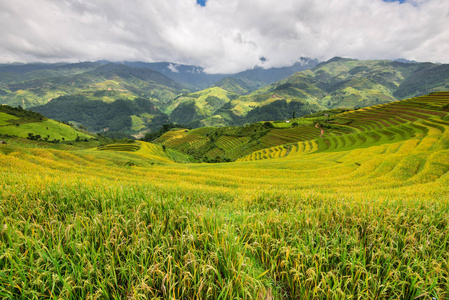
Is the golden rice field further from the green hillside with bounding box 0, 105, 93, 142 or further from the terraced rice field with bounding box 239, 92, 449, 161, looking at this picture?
the green hillside with bounding box 0, 105, 93, 142

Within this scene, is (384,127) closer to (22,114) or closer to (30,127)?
(30,127)

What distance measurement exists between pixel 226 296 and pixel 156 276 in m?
0.95

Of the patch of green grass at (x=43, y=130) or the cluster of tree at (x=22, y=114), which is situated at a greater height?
the cluster of tree at (x=22, y=114)

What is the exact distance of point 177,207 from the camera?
161 inches

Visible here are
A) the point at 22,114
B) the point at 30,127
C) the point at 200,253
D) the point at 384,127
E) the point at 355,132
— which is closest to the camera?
the point at 200,253

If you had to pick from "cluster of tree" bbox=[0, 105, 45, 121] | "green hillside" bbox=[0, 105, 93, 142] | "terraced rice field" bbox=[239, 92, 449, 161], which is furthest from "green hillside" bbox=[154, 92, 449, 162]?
"cluster of tree" bbox=[0, 105, 45, 121]

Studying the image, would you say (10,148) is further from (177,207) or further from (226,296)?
(226,296)

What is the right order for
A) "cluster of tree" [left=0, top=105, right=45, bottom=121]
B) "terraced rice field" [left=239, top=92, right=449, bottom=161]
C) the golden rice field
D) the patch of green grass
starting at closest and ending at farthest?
the golden rice field, "terraced rice field" [left=239, top=92, right=449, bottom=161], the patch of green grass, "cluster of tree" [left=0, top=105, right=45, bottom=121]

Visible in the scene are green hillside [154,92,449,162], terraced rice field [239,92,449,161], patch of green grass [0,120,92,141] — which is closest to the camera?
terraced rice field [239,92,449,161]

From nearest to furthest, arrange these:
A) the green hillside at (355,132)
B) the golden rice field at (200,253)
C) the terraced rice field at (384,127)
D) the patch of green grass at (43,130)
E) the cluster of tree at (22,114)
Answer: the golden rice field at (200,253), the terraced rice field at (384,127), the green hillside at (355,132), the patch of green grass at (43,130), the cluster of tree at (22,114)

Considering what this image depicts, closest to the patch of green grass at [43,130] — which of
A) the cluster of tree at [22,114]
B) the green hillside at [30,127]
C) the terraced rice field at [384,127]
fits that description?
the green hillside at [30,127]

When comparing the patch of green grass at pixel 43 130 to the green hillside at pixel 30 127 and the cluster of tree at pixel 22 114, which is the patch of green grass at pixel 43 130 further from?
the cluster of tree at pixel 22 114

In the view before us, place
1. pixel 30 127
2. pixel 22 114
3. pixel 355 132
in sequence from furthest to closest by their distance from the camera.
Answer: pixel 22 114 → pixel 30 127 → pixel 355 132

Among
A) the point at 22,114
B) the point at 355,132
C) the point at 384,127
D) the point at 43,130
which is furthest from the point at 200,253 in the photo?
the point at 22,114
